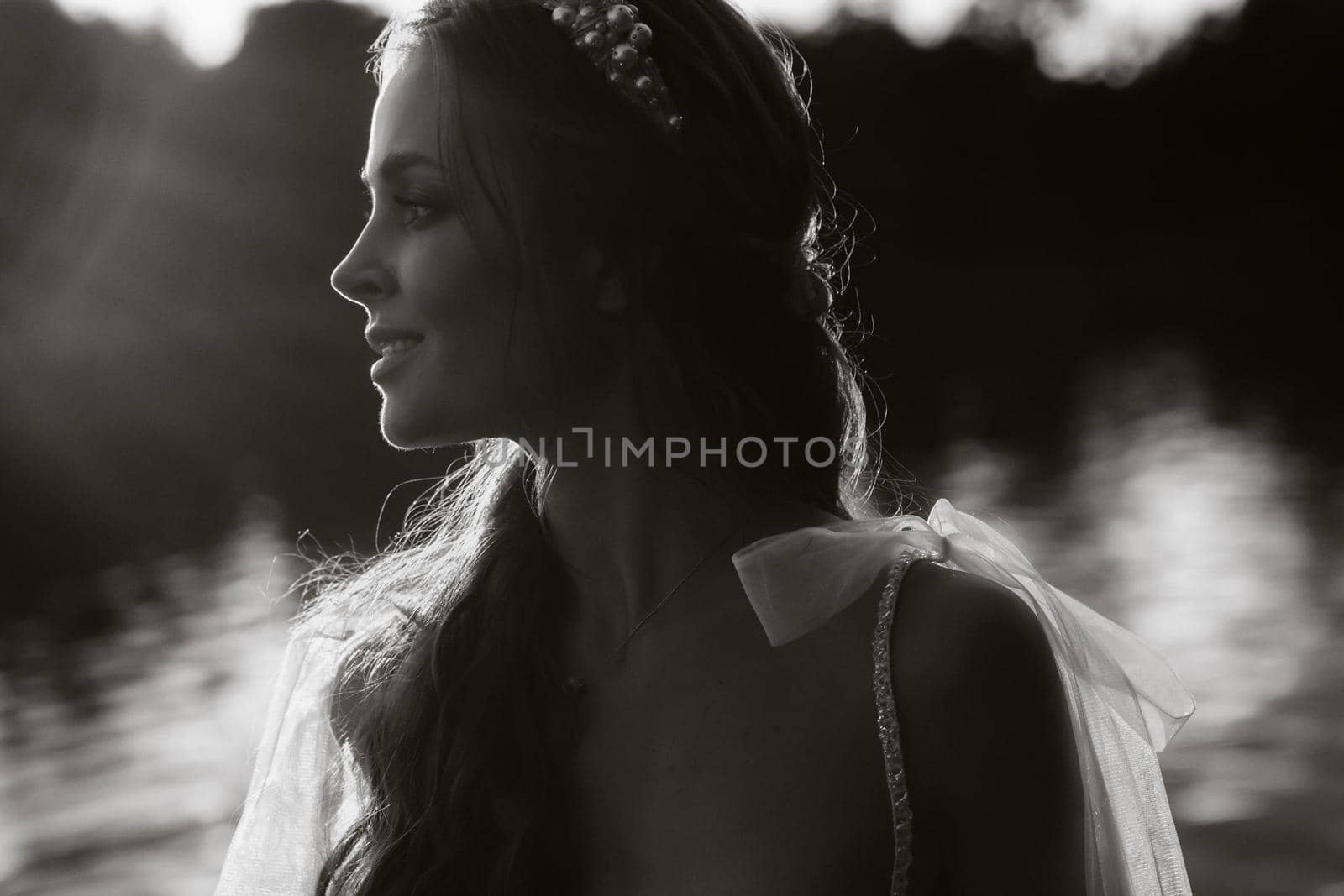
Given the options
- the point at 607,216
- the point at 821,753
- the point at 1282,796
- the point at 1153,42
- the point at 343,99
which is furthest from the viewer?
the point at 1153,42

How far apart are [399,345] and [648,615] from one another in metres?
0.39

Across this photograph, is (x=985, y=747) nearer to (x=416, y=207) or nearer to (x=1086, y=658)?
(x=1086, y=658)

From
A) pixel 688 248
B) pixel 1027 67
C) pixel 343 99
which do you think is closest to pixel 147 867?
pixel 688 248

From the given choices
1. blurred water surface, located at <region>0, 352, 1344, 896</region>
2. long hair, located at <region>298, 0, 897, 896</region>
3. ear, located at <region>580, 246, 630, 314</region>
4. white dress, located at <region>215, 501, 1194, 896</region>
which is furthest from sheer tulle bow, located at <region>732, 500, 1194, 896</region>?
blurred water surface, located at <region>0, 352, 1344, 896</region>

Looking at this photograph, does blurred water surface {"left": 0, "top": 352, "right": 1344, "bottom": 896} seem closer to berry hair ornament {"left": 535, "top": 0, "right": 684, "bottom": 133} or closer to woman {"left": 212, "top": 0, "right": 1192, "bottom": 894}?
woman {"left": 212, "top": 0, "right": 1192, "bottom": 894}

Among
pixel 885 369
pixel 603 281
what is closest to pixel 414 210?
pixel 603 281

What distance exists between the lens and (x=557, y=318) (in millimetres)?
1521

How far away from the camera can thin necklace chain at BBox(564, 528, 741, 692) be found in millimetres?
1586

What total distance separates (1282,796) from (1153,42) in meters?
36.9

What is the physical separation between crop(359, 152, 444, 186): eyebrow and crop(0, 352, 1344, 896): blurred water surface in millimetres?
753

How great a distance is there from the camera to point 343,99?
66.2 feet

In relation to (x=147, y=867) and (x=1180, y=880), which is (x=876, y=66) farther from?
(x=1180, y=880)

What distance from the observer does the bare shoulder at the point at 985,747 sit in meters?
1.33

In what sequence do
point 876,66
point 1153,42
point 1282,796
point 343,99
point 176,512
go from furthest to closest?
point 1153,42 < point 876,66 < point 343,99 < point 176,512 < point 1282,796
